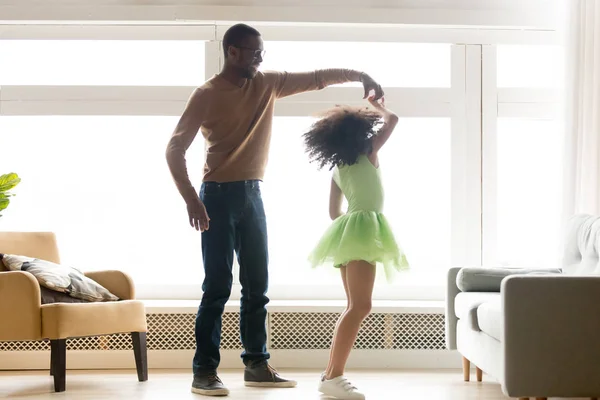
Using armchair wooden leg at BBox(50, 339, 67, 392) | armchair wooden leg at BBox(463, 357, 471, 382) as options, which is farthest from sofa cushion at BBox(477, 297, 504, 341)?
armchair wooden leg at BBox(50, 339, 67, 392)

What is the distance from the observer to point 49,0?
4.56 meters

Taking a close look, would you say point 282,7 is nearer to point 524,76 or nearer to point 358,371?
point 524,76

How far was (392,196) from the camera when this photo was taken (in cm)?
484

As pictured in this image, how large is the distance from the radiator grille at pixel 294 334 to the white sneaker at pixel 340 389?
1206 millimetres

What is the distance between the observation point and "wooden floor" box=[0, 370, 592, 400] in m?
3.38

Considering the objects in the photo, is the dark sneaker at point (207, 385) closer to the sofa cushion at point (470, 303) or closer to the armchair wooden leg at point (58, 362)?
the armchair wooden leg at point (58, 362)

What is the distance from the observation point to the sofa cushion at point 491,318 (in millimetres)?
3007

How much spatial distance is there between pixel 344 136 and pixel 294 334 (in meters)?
1.57

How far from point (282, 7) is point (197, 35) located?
0.58 m

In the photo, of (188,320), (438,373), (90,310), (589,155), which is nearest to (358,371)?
(438,373)

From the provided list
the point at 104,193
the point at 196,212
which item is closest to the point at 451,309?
the point at 196,212

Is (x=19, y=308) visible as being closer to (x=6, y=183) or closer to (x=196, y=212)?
(x=6, y=183)

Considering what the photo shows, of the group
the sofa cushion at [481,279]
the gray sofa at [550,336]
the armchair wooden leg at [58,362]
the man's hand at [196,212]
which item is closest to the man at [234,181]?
the man's hand at [196,212]

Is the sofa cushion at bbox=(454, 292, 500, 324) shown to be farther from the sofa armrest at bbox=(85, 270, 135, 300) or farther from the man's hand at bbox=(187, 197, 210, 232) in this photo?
the sofa armrest at bbox=(85, 270, 135, 300)
